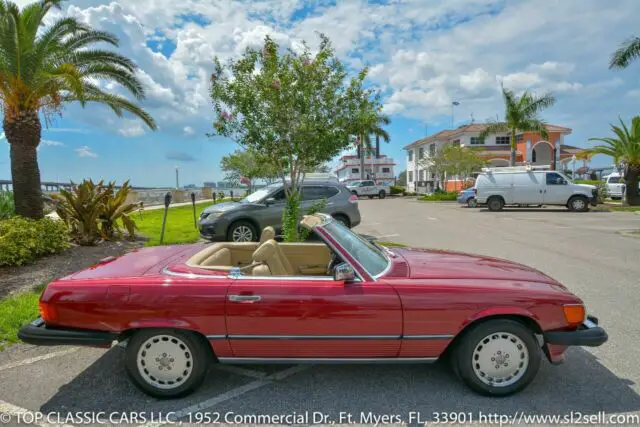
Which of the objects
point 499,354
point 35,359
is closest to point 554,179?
point 499,354

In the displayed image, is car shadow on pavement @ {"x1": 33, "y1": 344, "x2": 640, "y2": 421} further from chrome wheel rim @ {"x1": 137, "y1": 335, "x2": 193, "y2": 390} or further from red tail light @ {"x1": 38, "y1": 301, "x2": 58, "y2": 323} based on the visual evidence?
red tail light @ {"x1": 38, "y1": 301, "x2": 58, "y2": 323}

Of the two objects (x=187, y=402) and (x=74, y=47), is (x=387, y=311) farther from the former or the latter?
(x=74, y=47)

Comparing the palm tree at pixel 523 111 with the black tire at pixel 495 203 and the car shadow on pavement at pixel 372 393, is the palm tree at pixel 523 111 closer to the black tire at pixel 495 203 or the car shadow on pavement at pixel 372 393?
the black tire at pixel 495 203

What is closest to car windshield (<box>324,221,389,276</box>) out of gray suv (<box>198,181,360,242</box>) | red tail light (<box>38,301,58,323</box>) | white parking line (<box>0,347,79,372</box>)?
red tail light (<box>38,301,58,323</box>)

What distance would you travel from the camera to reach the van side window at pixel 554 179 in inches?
793

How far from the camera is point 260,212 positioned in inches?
405

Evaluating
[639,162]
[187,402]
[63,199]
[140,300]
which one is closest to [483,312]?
[187,402]

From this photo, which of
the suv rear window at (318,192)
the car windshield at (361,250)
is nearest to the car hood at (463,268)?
the car windshield at (361,250)

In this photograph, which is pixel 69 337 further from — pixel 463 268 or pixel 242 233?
pixel 242 233

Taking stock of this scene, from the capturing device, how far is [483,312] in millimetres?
2986

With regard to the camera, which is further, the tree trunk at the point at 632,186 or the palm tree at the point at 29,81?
the tree trunk at the point at 632,186

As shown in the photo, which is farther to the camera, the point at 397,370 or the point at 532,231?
the point at 532,231

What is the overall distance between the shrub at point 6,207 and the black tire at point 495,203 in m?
19.7

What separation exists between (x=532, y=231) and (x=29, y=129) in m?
13.6
